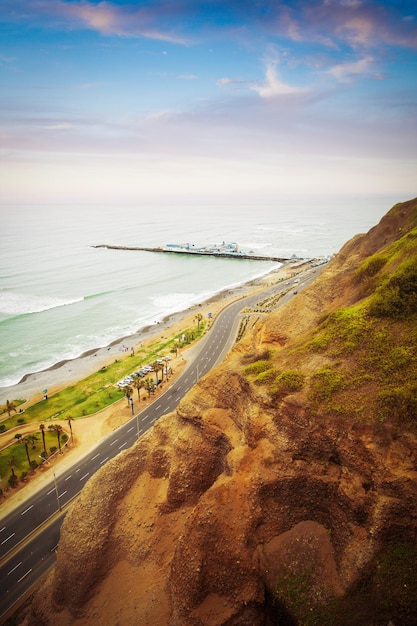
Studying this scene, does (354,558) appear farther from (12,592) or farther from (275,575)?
(12,592)

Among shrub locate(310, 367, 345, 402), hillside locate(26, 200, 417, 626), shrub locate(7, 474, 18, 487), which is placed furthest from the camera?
shrub locate(7, 474, 18, 487)

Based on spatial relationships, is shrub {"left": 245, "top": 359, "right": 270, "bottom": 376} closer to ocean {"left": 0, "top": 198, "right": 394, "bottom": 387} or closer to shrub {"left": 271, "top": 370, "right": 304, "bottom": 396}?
shrub {"left": 271, "top": 370, "right": 304, "bottom": 396}

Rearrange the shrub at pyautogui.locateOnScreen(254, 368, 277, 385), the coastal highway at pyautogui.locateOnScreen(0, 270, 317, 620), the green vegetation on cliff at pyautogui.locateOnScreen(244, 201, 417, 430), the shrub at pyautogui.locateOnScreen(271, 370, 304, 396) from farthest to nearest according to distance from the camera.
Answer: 1. the coastal highway at pyautogui.locateOnScreen(0, 270, 317, 620)
2. the shrub at pyautogui.locateOnScreen(254, 368, 277, 385)
3. the shrub at pyautogui.locateOnScreen(271, 370, 304, 396)
4. the green vegetation on cliff at pyautogui.locateOnScreen(244, 201, 417, 430)

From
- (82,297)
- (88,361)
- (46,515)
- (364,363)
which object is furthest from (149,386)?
(82,297)

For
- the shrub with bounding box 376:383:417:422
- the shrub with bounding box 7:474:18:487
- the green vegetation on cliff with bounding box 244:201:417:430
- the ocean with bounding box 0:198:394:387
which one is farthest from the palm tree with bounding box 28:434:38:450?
the shrub with bounding box 376:383:417:422

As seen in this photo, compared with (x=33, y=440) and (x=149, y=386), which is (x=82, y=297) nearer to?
(x=149, y=386)

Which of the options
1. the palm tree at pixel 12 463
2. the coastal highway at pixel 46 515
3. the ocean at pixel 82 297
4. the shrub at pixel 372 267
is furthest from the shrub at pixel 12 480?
the shrub at pixel 372 267

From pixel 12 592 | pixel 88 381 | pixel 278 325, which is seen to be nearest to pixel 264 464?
pixel 278 325
